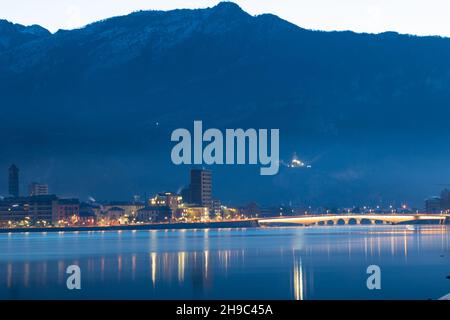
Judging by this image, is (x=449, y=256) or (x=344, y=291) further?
(x=449, y=256)

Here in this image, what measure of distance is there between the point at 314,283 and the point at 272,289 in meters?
6.51

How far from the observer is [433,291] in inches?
2474

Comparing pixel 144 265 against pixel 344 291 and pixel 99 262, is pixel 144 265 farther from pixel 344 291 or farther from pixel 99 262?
pixel 344 291

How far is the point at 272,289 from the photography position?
66.0 meters

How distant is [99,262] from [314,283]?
4059 cm

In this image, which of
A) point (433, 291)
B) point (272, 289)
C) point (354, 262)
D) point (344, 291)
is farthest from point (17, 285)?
point (354, 262)
